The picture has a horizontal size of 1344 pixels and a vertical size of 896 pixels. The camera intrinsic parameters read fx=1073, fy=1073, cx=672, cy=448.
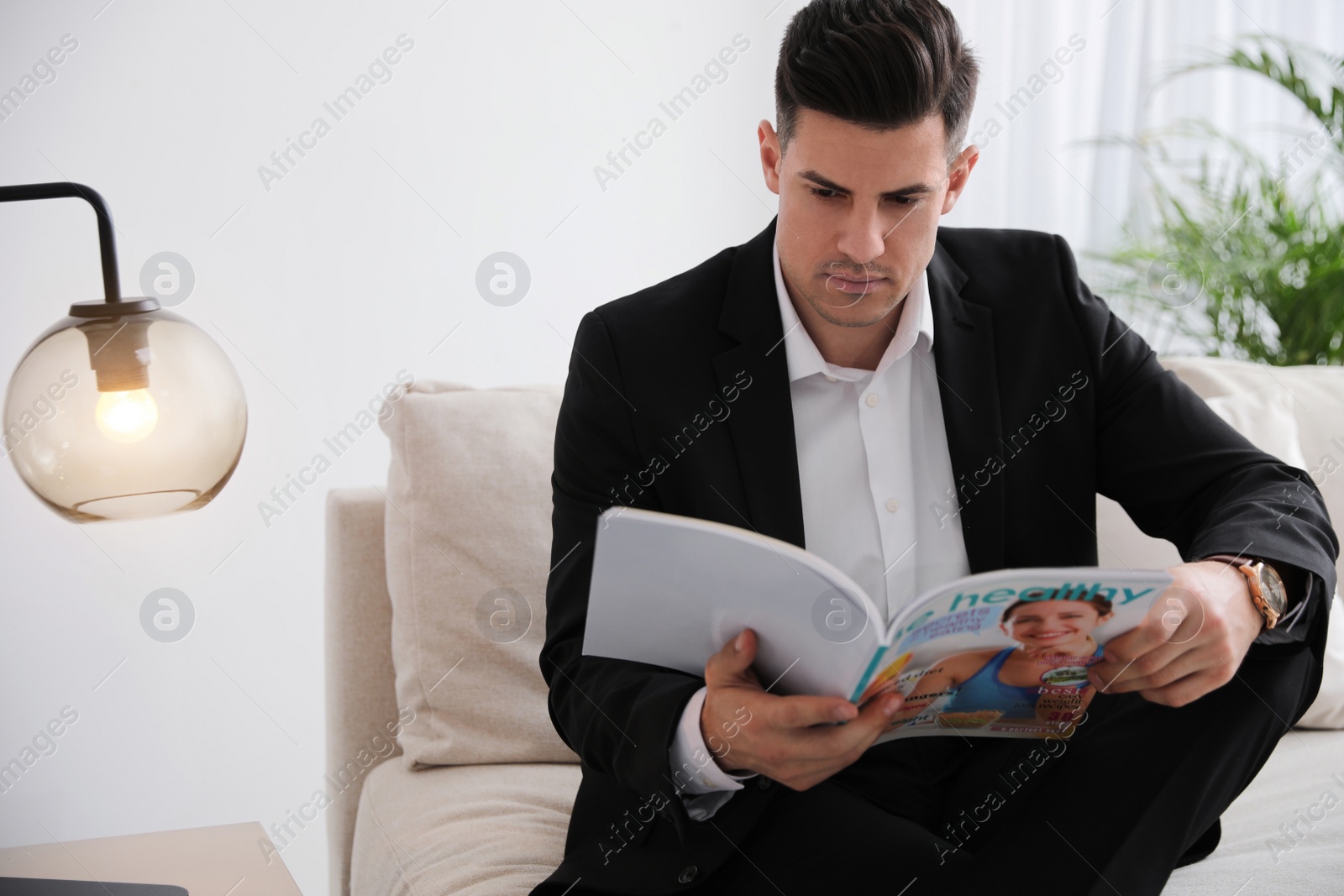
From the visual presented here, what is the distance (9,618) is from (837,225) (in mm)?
1514

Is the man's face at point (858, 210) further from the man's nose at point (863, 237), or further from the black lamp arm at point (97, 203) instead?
the black lamp arm at point (97, 203)

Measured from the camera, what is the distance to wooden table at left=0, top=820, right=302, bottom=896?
119cm

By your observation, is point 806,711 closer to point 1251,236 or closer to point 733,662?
point 733,662

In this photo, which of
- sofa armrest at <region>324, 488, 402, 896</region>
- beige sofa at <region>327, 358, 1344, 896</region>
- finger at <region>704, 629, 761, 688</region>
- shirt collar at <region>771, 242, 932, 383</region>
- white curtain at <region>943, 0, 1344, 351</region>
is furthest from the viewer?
white curtain at <region>943, 0, 1344, 351</region>

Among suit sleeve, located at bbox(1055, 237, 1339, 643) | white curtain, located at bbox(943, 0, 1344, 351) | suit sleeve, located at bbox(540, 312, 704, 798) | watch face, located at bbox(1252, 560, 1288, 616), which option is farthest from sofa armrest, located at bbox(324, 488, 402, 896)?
white curtain, located at bbox(943, 0, 1344, 351)

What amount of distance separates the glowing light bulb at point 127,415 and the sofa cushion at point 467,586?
63cm

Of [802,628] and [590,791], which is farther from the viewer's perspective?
[590,791]

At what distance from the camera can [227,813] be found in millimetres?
2025

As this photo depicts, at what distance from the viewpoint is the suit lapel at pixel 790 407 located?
1202mm

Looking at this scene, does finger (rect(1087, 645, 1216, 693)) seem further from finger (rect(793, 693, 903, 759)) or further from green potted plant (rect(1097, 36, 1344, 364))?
green potted plant (rect(1097, 36, 1344, 364))

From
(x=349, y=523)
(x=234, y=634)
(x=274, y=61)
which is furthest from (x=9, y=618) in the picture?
(x=274, y=61)

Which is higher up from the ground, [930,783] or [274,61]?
[274,61]

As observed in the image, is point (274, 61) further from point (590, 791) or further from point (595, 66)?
point (590, 791)

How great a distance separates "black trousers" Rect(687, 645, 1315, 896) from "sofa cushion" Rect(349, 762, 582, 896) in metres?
0.25
